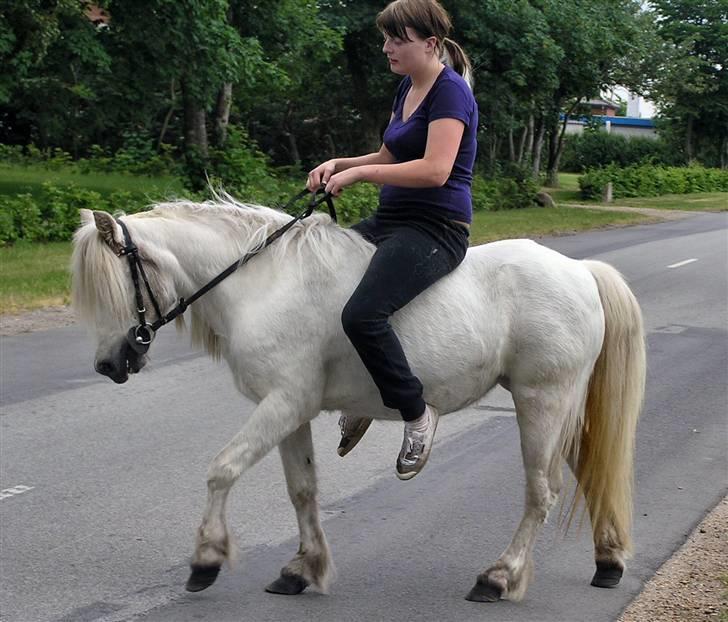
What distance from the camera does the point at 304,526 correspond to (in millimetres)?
4891

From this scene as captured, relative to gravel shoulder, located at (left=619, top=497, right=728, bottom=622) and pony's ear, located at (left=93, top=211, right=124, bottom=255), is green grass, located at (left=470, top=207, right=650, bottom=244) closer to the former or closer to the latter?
gravel shoulder, located at (left=619, top=497, right=728, bottom=622)

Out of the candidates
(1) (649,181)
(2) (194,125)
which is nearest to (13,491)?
(2) (194,125)

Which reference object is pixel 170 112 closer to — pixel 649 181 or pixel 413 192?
pixel 649 181

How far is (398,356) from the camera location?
4.57 m

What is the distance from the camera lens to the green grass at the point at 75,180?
24.5 metres

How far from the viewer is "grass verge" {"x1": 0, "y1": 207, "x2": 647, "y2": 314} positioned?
13.4 metres

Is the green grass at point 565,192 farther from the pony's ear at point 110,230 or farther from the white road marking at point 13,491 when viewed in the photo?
the pony's ear at point 110,230

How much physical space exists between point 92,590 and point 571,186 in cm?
4701

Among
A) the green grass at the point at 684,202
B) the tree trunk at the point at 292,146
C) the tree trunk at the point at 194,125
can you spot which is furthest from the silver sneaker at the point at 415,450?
the tree trunk at the point at 292,146

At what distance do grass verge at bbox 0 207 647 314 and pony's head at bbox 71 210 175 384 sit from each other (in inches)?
341

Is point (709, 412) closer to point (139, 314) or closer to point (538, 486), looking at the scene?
point (538, 486)

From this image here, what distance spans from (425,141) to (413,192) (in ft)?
0.75

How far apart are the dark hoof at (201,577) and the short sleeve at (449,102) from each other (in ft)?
6.52

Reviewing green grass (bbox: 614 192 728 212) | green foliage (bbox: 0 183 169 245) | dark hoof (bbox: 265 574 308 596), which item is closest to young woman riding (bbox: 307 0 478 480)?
dark hoof (bbox: 265 574 308 596)
